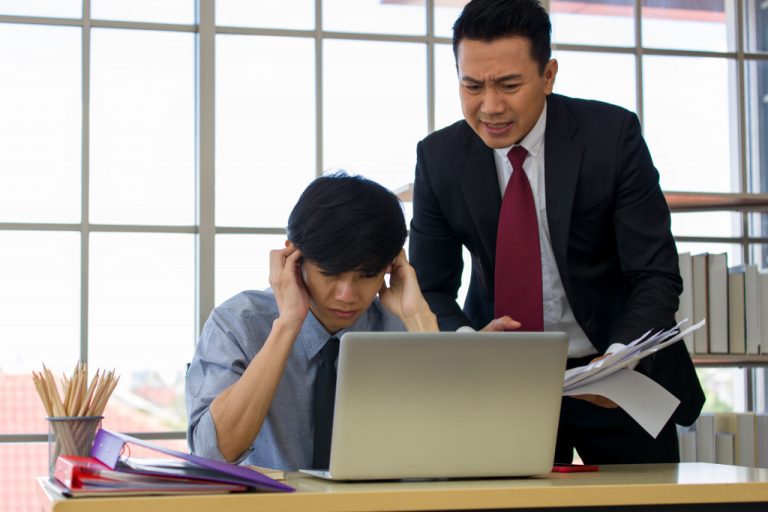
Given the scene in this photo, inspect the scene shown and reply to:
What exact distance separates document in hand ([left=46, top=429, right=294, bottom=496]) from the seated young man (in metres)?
0.48

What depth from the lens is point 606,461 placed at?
212cm

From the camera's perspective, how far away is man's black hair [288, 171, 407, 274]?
1836 millimetres

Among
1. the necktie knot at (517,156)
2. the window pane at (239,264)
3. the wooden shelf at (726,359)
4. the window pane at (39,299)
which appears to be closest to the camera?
the necktie knot at (517,156)

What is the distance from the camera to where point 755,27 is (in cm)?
387

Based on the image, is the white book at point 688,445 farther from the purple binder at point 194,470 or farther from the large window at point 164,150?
the purple binder at point 194,470

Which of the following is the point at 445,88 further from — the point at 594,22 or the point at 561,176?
the point at 561,176

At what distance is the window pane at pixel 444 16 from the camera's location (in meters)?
3.61

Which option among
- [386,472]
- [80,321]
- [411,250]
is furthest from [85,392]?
[80,321]

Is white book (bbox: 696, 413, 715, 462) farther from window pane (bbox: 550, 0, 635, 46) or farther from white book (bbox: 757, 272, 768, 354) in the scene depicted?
window pane (bbox: 550, 0, 635, 46)

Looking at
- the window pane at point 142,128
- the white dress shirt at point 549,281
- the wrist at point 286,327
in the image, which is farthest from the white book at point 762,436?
the wrist at point 286,327

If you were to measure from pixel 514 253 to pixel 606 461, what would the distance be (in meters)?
0.44

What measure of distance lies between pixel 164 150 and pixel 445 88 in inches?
37.2

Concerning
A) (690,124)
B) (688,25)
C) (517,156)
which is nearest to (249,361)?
(517,156)

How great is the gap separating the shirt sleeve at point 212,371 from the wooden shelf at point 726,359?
168cm
